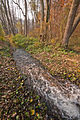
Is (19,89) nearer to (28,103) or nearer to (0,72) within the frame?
(28,103)

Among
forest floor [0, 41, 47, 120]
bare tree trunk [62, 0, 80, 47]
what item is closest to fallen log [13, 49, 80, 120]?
forest floor [0, 41, 47, 120]

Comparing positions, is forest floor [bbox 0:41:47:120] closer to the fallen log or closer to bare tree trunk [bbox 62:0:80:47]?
the fallen log

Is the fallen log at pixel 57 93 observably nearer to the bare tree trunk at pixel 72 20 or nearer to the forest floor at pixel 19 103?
the forest floor at pixel 19 103

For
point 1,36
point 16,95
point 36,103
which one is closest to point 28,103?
point 36,103

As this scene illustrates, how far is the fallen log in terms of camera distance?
6.01ft

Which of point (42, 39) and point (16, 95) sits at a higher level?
point (42, 39)

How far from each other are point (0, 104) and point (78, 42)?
8.39 metres

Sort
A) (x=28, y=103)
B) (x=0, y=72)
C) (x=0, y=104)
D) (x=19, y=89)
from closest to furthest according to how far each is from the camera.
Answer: (x=0, y=104), (x=28, y=103), (x=19, y=89), (x=0, y=72)

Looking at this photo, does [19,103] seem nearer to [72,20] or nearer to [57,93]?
[57,93]

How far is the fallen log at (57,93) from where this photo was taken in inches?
A: 72.1

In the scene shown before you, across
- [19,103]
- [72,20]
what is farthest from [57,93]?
[72,20]

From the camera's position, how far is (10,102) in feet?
6.61

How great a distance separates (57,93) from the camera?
7.59 feet

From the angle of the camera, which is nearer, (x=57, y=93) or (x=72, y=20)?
(x=57, y=93)
